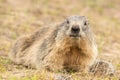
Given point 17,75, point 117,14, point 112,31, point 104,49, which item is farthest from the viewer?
point 117,14

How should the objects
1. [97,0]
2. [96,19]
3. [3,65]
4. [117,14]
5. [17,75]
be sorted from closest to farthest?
[17,75] → [3,65] → [96,19] → [117,14] → [97,0]

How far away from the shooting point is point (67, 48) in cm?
837

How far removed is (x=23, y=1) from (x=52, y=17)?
4.39 feet

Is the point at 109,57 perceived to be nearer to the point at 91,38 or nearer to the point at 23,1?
the point at 91,38

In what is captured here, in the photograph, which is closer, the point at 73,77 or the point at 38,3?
the point at 73,77

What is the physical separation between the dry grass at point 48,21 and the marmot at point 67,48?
35 centimetres

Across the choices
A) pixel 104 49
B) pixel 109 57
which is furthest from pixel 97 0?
pixel 109 57

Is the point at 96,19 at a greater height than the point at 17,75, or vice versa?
the point at 96,19

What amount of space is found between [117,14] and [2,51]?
250 inches

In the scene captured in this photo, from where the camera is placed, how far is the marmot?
26.8 feet

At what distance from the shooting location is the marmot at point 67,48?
8.16m

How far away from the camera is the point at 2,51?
10.4m

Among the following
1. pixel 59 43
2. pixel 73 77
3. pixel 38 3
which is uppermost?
pixel 38 3

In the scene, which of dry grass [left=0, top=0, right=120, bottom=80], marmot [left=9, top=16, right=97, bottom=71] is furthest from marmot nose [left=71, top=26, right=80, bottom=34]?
dry grass [left=0, top=0, right=120, bottom=80]
